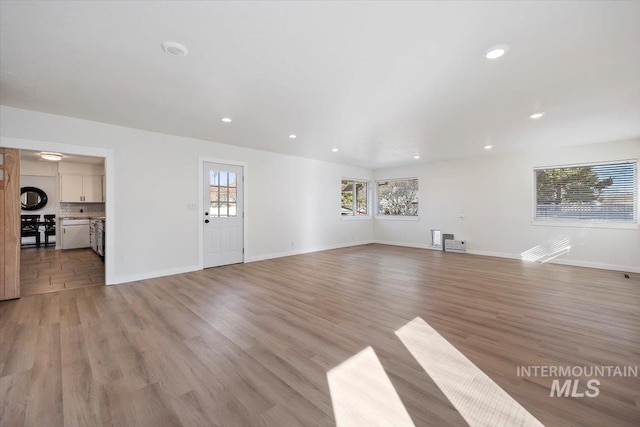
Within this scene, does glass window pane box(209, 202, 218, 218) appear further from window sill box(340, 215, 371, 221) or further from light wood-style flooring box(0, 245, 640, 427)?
window sill box(340, 215, 371, 221)

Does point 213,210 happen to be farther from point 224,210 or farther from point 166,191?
point 166,191

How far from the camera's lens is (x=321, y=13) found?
1830 millimetres

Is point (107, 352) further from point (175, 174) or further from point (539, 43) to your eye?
point (539, 43)

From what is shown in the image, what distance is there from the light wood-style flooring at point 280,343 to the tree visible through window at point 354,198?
14.2 feet

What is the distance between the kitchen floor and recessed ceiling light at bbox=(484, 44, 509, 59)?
5946mm

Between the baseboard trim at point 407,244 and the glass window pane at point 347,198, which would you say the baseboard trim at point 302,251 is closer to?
the baseboard trim at point 407,244

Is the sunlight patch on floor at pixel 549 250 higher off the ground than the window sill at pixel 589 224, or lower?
lower

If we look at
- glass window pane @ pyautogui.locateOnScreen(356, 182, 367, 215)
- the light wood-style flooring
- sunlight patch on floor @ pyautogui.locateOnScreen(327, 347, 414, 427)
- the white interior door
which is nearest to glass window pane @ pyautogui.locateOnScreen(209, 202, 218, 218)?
the white interior door

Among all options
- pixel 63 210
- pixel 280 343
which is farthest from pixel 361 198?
pixel 63 210

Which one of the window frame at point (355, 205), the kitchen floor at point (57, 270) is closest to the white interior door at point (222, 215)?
the kitchen floor at point (57, 270)

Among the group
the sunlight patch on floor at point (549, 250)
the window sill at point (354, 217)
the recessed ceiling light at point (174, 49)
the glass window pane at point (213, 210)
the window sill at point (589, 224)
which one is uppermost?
the recessed ceiling light at point (174, 49)

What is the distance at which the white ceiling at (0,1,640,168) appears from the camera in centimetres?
185

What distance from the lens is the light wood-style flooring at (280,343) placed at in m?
1.60

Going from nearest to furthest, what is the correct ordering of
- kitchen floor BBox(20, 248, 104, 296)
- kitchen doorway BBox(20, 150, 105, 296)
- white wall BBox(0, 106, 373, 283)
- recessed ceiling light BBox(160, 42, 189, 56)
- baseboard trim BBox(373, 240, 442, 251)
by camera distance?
recessed ceiling light BBox(160, 42, 189, 56) → white wall BBox(0, 106, 373, 283) → kitchen floor BBox(20, 248, 104, 296) → kitchen doorway BBox(20, 150, 105, 296) → baseboard trim BBox(373, 240, 442, 251)
